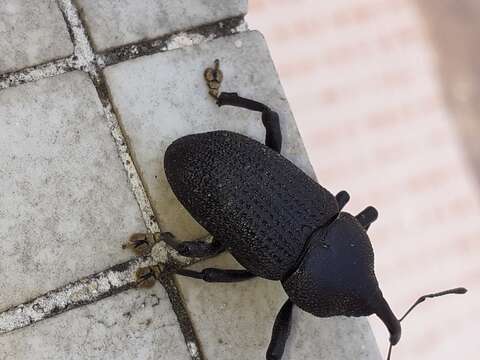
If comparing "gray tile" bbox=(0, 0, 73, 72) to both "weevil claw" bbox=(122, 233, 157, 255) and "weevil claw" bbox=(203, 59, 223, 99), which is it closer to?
"weevil claw" bbox=(203, 59, 223, 99)

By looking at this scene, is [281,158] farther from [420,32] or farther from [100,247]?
[420,32]

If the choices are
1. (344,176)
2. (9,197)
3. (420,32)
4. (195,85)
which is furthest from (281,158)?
(420,32)

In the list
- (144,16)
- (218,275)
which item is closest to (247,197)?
(218,275)

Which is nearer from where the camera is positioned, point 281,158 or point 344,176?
point 281,158

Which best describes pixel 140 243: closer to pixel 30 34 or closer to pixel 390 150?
pixel 30 34

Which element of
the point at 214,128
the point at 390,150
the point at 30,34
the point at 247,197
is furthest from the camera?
the point at 390,150

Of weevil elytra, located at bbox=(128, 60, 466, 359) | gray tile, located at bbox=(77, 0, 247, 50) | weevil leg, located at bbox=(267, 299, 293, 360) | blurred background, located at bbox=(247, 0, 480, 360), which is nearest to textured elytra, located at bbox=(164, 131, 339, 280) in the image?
weevil elytra, located at bbox=(128, 60, 466, 359)

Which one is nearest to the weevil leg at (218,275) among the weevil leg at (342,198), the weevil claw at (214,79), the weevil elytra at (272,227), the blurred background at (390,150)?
the weevil elytra at (272,227)
